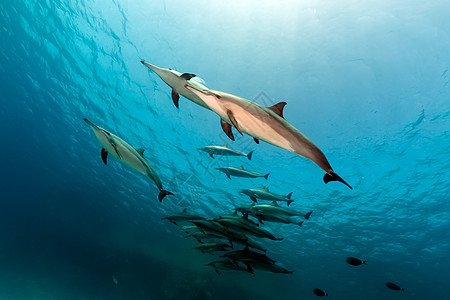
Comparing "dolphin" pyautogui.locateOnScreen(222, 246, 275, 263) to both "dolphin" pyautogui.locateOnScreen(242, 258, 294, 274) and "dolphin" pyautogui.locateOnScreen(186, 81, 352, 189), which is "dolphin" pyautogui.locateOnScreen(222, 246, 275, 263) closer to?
"dolphin" pyautogui.locateOnScreen(242, 258, 294, 274)

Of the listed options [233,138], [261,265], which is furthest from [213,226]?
[233,138]

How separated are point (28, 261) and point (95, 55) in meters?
33.5

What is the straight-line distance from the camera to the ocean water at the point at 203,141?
10.2 m

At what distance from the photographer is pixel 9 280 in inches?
1049

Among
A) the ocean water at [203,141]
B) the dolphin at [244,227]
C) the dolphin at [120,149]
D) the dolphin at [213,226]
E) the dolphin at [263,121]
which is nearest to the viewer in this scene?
the dolphin at [263,121]

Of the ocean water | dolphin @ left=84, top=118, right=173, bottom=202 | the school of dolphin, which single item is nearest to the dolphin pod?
the school of dolphin

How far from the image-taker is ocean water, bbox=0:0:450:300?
10.2m

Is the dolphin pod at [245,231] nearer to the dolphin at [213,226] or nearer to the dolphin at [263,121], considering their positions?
the dolphin at [213,226]

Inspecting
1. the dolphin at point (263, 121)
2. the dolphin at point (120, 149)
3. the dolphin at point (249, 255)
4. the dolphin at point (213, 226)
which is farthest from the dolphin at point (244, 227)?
the dolphin at point (263, 121)

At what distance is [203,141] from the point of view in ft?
49.3

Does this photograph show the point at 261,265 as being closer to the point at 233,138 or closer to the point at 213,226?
the point at 213,226

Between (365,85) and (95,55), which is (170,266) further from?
(365,85)

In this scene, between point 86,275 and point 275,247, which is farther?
point 86,275

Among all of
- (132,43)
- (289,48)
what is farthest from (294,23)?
(132,43)
